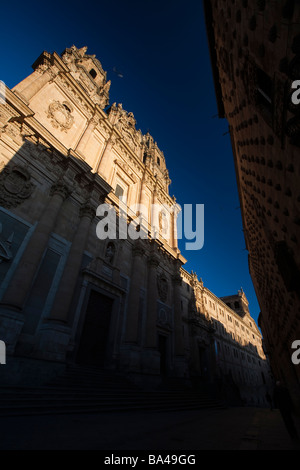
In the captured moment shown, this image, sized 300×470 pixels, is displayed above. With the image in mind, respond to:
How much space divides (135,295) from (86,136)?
13.7 meters

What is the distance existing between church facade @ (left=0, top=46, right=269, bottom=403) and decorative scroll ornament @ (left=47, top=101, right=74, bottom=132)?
8 centimetres

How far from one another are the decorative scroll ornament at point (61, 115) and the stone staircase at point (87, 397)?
51.9 ft

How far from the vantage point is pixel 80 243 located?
1258 centimetres

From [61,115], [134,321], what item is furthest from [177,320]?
[61,115]

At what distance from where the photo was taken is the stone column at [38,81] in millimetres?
13887

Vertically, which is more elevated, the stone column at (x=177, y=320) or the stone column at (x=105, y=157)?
the stone column at (x=105, y=157)

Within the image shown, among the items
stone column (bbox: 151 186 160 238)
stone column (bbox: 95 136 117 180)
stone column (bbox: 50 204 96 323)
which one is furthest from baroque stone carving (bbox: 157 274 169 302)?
stone column (bbox: 95 136 117 180)

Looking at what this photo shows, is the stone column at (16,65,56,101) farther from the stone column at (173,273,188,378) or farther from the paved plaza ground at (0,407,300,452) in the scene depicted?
the stone column at (173,273,188,378)

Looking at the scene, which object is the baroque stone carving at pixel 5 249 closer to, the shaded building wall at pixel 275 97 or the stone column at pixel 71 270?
the stone column at pixel 71 270

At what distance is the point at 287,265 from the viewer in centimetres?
376

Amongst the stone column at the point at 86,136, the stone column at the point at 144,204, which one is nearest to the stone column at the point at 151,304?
the stone column at the point at 144,204

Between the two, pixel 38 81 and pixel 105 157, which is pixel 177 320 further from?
pixel 38 81
